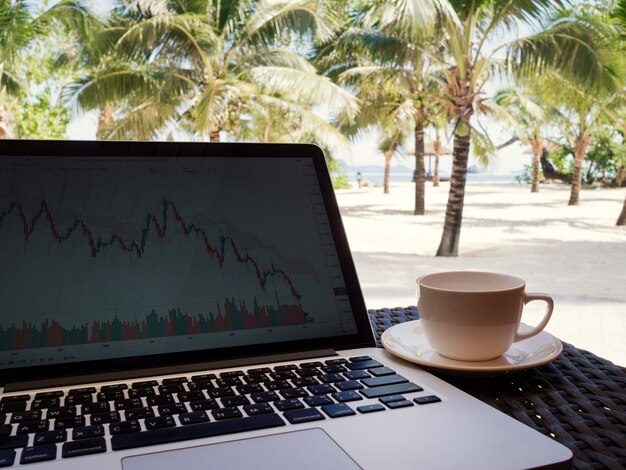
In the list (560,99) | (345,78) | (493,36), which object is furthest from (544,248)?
(345,78)

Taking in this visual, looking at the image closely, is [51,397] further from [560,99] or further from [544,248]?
[560,99]

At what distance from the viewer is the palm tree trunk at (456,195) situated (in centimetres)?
543

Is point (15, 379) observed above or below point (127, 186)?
below

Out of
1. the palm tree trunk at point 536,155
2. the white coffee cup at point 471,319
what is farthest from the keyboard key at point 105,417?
the palm tree trunk at point 536,155

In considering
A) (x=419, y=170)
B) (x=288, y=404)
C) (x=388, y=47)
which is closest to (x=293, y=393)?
(x=288, y=404)

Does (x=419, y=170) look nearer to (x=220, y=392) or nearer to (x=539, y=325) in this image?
(x=539, y=325)

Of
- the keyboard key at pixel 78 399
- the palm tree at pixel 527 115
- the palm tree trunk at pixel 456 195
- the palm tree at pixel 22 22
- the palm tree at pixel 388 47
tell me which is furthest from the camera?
the palm tree at pixel 527 115

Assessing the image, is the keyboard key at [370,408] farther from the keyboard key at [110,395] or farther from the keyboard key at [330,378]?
the keyboard key at [110,395]

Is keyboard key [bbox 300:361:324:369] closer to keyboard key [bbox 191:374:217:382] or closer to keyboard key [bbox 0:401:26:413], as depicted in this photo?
keyboard key [bbox 191:374:217:382]

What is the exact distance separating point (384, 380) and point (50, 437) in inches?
11.7

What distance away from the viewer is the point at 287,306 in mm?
647

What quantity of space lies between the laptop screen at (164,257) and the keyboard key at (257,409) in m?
0.12

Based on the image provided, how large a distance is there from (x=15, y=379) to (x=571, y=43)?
15.2 feet

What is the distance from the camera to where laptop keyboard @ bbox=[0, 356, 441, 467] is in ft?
1.43
